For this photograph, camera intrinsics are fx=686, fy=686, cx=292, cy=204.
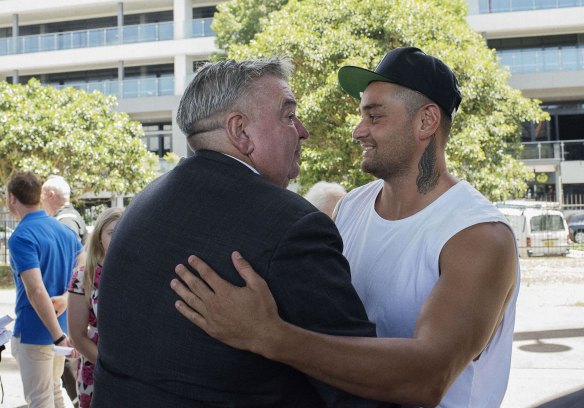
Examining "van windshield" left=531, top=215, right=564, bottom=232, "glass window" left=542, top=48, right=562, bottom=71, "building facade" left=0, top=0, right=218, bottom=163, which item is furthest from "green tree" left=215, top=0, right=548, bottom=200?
"building facade" left=0, top=0, right=218, bottom=163

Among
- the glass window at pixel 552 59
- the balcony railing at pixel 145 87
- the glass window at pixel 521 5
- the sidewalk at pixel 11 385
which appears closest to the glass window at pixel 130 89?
the balcony railing at pixel 145 87

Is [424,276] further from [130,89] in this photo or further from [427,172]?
[130,89]

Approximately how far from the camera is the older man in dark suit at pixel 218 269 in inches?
61.4

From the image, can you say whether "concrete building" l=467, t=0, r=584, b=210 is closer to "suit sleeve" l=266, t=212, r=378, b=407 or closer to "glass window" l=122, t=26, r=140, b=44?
"glass window" l=122, t=26, r=140, b=44

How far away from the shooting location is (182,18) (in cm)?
3616

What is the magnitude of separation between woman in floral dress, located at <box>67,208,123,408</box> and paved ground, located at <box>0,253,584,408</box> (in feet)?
8.01

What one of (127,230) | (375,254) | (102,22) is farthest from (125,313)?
(102,22)

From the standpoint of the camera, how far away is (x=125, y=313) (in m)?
1.68

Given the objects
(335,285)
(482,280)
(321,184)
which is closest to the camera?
(335,285)

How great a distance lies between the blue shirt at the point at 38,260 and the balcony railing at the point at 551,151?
30865 mm

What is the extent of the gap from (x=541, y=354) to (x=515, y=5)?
2745 centimetres

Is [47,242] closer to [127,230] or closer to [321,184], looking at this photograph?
[321,184]

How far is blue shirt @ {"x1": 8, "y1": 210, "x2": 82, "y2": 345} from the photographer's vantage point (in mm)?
4684

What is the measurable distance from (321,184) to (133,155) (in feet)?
58.8
